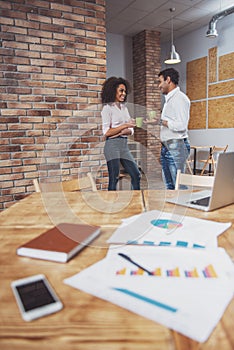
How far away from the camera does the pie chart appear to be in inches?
36.6

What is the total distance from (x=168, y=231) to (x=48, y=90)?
2.45 meters

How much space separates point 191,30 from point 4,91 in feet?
17.5

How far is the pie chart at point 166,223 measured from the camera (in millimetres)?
931

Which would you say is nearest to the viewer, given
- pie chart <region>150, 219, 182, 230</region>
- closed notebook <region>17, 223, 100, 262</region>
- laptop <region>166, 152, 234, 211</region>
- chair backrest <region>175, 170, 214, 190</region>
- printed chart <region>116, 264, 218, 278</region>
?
printed chart <region>116, 264, 218, 278</region>

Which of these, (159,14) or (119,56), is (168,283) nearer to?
(159,14)

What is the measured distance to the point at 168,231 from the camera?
2.90 ft

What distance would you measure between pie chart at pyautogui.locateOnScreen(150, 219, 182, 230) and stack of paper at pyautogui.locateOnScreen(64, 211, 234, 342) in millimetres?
40

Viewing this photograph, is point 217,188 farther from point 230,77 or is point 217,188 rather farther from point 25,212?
point 230,77

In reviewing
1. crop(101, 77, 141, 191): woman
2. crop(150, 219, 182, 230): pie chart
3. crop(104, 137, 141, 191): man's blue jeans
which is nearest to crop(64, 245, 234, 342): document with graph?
crop(150, 219, 182, 230): pie chart

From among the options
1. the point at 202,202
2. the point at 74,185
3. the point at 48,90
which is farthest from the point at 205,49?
the point at 202,202

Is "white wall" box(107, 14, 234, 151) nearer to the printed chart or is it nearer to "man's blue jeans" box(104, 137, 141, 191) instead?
"man's blue jeans" box(104, 137, 141, 191)

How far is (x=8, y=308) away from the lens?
50 centimetres

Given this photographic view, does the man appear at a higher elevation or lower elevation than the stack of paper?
higher

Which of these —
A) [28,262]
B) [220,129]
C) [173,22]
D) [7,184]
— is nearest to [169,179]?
[7,184]
